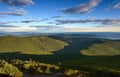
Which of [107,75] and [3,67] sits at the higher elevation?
[3,67]

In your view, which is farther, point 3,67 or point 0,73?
point 3,67

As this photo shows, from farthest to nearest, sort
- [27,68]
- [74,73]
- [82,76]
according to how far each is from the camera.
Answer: [27,68], [74,73], [82,76]

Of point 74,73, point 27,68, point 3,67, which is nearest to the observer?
point 3,67

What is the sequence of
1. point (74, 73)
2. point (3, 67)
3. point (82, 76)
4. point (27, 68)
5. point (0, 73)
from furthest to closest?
1. point (27, 68)
2. point (74, 73)
3. point (82, 76)
4. point (3, 67)
5. point (0, 73)

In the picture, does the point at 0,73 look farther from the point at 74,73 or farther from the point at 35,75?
the point at 74,73

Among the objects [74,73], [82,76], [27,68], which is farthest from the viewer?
[27,68]

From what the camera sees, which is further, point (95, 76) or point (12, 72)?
point (95, 76)

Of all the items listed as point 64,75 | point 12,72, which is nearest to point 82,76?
point 64,75

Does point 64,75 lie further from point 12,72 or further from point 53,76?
point 12,72

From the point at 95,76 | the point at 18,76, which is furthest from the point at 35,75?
the point at 95,76
